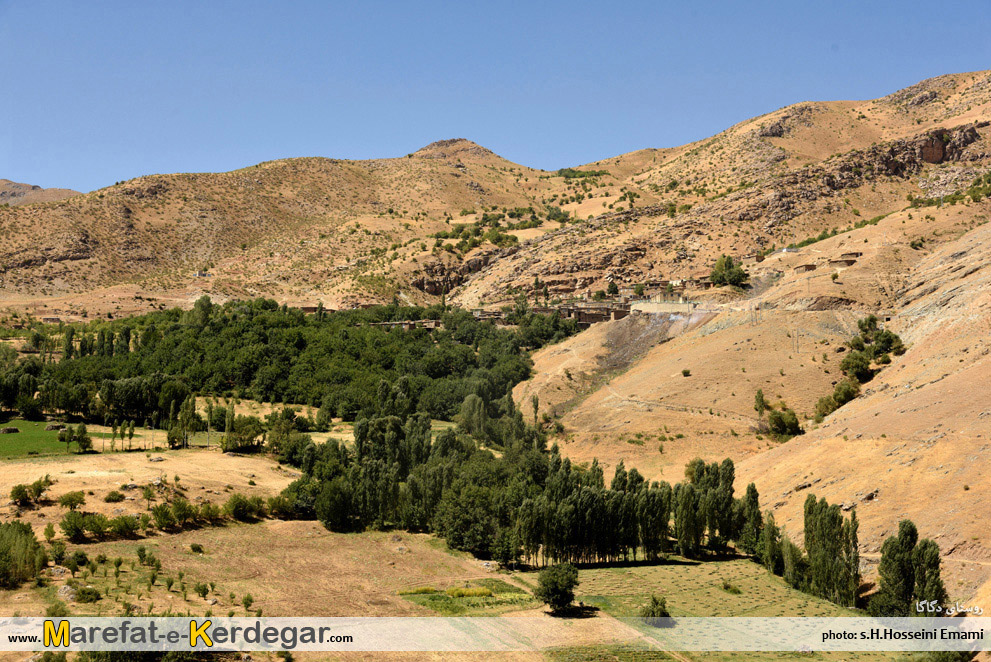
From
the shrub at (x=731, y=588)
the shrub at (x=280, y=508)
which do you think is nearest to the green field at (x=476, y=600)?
the shrub at (x=731, y=588)

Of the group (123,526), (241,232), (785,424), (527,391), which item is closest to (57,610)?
(123,526)

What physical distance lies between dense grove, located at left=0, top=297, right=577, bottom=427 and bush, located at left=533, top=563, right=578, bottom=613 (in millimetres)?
36308

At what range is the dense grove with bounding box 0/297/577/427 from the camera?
214 ft

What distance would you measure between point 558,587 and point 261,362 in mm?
51172

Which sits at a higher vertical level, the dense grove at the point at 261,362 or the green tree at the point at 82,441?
the dense grove at the point at 261,362

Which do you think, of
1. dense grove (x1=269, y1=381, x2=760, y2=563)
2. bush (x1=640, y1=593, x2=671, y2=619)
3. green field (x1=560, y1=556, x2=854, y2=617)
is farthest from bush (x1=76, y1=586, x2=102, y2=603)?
bush (x1=640, y1=593, x2=671, y2=619)

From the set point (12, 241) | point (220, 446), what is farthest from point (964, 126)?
point (12, 241)

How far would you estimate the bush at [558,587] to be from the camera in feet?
115

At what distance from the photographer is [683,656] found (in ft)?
103

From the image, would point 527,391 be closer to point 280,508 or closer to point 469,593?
point 280,508

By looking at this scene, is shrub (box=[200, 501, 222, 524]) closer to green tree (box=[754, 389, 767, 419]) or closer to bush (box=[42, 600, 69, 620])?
bush (box=[42, 600, 69, 620])

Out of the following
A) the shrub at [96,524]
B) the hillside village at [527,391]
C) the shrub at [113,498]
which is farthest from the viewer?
the shrub at [113,498]

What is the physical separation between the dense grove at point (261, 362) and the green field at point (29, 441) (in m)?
2.25

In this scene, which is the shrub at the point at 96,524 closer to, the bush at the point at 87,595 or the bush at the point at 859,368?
the bush at the point at 87,595
